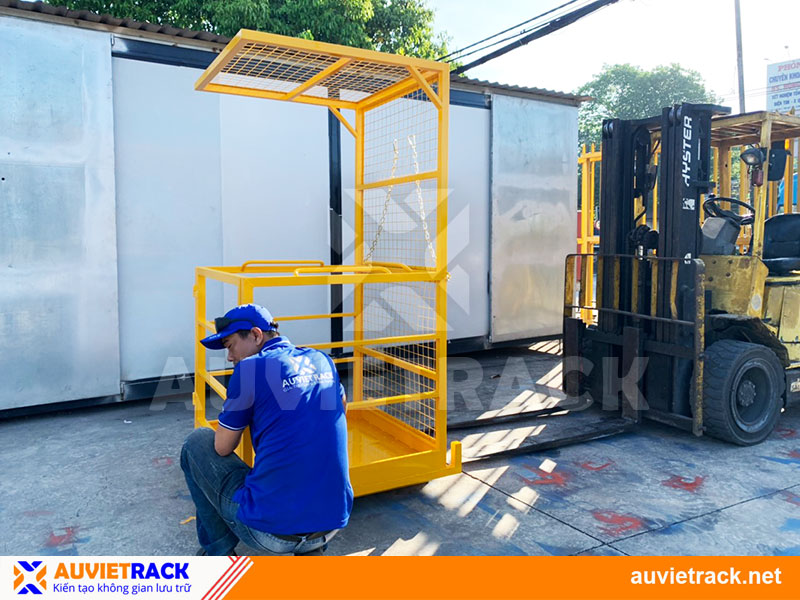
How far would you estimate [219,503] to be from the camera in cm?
310

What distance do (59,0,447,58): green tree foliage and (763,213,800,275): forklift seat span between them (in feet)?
28.1

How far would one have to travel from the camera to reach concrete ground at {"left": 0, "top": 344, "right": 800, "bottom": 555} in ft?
12.5

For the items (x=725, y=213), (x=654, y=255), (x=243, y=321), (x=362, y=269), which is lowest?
(x=243, y=321)

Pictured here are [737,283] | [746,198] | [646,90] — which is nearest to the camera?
[737,283]

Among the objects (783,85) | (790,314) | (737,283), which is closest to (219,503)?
(737,283)

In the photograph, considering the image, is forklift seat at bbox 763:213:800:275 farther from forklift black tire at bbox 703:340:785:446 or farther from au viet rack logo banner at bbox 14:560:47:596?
au viet rack logo banner at bbox 14:560:47:596

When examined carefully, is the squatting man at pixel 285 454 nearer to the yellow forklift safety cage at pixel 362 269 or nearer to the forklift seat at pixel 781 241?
the yellow forklift safety cage at pixel 362 269

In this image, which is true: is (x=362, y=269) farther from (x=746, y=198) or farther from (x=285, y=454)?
(x=746, y=198)

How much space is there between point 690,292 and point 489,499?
8.65 ft

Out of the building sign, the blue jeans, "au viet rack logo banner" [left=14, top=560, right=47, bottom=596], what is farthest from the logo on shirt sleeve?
the building sign

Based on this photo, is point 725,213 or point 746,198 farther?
point 746,198

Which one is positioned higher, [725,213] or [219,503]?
[725,213]

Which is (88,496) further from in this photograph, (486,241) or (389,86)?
(486,241)

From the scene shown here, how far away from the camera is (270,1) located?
44.1 feet
